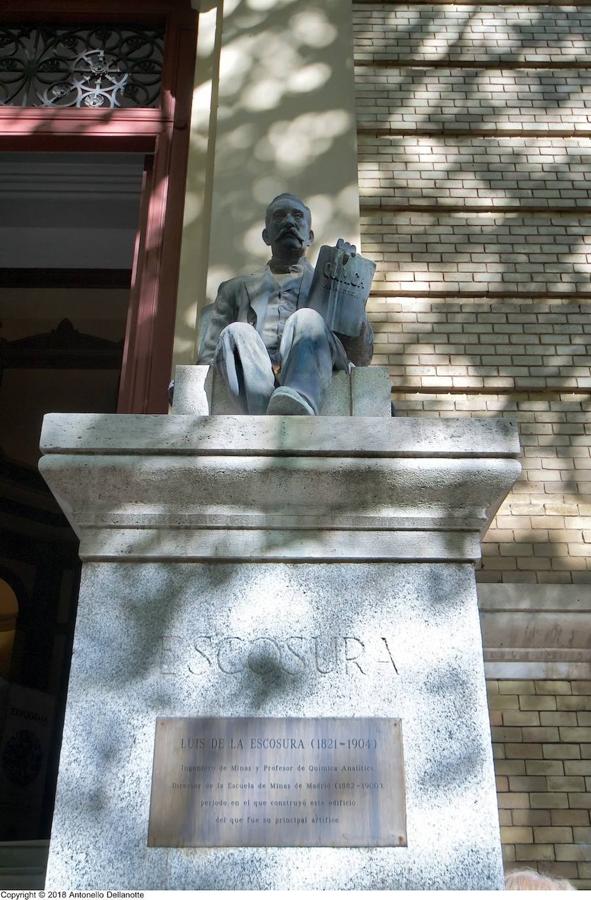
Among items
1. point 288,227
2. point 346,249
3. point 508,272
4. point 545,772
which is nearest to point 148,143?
point 508,272

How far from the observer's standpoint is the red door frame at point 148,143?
670 centimetres

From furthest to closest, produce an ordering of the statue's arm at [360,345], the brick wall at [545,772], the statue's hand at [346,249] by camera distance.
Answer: the brick wall at [545,772], the statue's arm at [360,345], the statue's hand at [346,249]

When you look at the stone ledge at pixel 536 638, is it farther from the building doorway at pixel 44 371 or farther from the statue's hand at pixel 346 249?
the building doorway at pixel 44 371

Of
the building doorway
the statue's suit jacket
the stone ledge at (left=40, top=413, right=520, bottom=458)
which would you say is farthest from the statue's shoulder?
the building doorway

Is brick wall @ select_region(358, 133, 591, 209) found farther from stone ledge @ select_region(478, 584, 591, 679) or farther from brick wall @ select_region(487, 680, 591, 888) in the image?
brick wall @ select_region(487, 680, 591, 888)

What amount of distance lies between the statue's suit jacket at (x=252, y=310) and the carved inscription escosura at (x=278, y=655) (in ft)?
4.65

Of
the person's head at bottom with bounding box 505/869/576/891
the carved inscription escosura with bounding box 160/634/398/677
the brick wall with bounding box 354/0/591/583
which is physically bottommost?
the person's head at bottom with bounding box 505/869/576/891

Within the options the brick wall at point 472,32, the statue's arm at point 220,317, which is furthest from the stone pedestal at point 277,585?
the brick wall at point 472,32

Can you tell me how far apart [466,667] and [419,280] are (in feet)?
12.2

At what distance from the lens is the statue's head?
452 cm

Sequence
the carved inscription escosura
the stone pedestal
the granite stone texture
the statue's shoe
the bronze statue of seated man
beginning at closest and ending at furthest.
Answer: the granite stone texture
the stone pedestal
the carved inscription escosura
the statue's shoe
the bronze statue of seated man

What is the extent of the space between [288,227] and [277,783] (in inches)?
101

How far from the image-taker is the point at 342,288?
13.8 ft

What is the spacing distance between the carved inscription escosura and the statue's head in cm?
199
